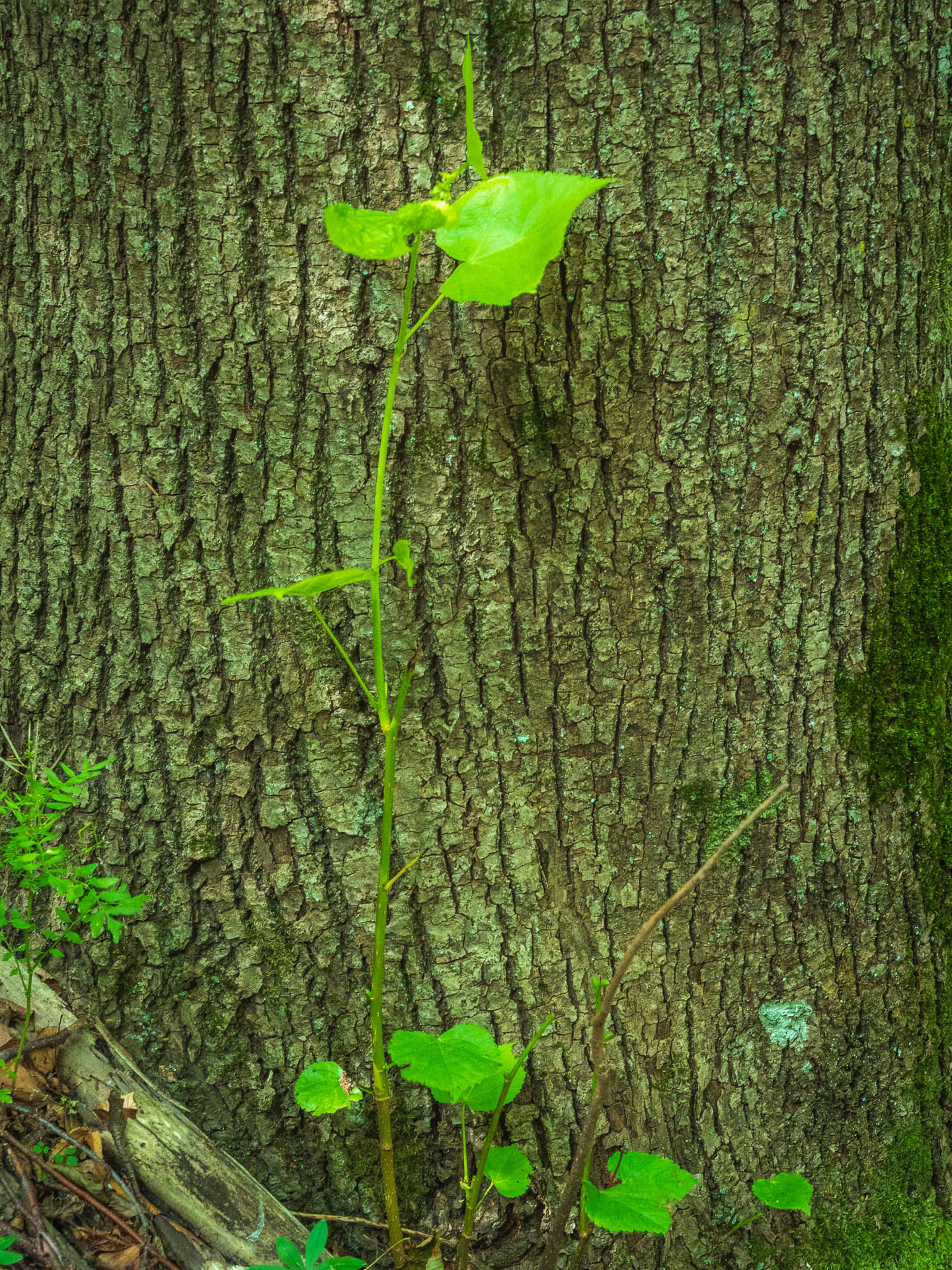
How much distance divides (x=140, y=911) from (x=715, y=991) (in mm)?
1091

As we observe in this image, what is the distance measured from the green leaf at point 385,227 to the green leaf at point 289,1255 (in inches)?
58.7

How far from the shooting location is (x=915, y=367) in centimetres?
155

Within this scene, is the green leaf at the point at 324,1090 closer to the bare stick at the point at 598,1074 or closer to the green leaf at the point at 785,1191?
the bare stick at the point at 598,1074

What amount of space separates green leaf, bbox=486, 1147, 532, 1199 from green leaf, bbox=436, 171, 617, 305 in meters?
1.33

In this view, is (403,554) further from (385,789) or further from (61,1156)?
(61,1156)

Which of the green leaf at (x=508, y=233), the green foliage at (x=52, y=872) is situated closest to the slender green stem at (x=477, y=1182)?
the green foliage at (x=52, y=872)

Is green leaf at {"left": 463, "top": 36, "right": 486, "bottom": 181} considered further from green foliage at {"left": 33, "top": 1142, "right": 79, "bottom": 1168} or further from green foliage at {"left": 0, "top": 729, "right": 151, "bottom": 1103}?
green foliage at {"left": 33, "top": 1142, "right": 79, "bottom": 1168}

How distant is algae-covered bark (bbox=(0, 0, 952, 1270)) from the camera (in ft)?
4.58

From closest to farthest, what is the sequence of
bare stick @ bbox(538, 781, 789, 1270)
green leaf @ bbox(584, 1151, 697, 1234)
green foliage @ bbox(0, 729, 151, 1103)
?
1. bare stick @ bbox(538, 781, 789, 1270)
2. green leaf @ bbox(584, 1151, 697, 1234)
3. green foliage @ bbox(0, 729, 151, 1103)

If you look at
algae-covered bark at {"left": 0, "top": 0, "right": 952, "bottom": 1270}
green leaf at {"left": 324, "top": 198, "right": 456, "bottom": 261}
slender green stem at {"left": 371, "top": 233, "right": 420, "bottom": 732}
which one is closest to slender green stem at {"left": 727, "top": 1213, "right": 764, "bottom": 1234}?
algae-covered bark at {"left": 0, "top": 0, "right": 952, "bottom": 1270}

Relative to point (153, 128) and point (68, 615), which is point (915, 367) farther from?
point (68, 615)

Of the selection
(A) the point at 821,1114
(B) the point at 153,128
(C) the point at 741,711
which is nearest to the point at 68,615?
(B) the point at 153,128

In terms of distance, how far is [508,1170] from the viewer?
145 cm

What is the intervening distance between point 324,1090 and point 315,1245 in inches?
8.5
